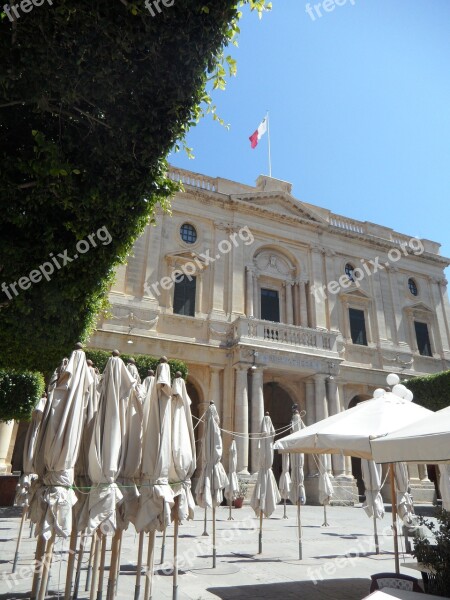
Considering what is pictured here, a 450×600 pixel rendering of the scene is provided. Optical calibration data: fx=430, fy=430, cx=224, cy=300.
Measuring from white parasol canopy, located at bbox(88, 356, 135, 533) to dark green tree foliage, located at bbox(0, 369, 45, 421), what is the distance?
35.2 ft

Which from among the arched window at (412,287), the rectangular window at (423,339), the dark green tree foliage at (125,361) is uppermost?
the arched window at (412,287)

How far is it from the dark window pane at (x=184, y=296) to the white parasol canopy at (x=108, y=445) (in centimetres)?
1597

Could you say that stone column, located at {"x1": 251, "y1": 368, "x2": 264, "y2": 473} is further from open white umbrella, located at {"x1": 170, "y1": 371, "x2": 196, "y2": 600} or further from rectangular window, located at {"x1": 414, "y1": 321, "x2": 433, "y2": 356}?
open white umbrella, located at {"x1": 170, "y1": 371, "x2": 196, "y2": 600}

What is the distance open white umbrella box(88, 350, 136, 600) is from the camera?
436cm

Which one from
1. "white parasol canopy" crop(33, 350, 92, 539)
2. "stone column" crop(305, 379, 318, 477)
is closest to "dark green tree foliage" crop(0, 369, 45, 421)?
"white parasol canopy" crop(33, 350, 92, 539)

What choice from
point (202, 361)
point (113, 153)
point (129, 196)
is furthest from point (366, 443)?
point (202, 361)

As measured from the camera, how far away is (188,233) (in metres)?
22.6

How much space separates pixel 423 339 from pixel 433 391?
713 cm

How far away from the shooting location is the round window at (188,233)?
22453 millimetres

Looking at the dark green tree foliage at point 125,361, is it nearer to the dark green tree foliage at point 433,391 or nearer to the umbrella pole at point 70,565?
the umbrella pole at point 70,565

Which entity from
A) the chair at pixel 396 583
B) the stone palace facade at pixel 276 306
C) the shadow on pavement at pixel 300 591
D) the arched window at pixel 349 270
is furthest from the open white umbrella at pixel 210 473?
the arched window at pixel 349 270

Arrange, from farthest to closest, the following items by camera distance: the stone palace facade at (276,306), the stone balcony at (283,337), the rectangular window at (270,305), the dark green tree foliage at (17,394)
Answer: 1. the rectangular window at (270,305)
2. the stone balcony at (283,337)
3. the stone palace facade at (276,306)
4. the dark green tree foliage at (17,394)

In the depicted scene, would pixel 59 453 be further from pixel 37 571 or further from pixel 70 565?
pixel 37 571

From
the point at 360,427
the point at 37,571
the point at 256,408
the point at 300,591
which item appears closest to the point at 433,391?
the point at 256,408
